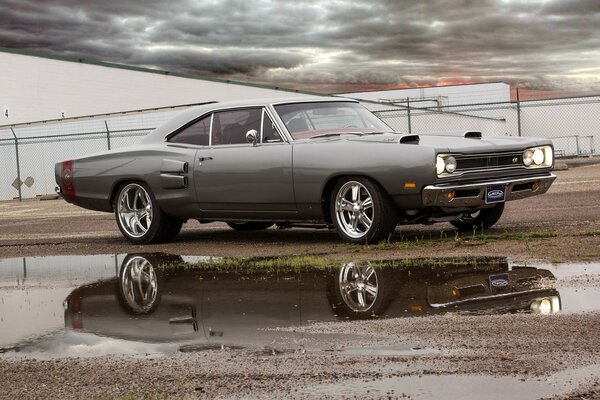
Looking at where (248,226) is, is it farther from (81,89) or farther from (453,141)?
(81,89)

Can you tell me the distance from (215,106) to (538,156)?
3.53 m

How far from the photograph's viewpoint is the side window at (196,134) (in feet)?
33.0

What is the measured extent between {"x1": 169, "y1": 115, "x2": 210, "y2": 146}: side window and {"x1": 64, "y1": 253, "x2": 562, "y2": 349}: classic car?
2539 millimetres

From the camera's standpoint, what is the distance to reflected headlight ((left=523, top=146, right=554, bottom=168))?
29.5ft

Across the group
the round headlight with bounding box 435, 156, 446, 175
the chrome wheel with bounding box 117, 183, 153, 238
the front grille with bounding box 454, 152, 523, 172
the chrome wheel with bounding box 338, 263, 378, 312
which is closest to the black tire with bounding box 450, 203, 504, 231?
the front grille with bounding box 454, 152, 523, 172

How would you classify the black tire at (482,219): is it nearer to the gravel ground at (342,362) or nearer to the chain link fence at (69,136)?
the gravel ground at (342,362)

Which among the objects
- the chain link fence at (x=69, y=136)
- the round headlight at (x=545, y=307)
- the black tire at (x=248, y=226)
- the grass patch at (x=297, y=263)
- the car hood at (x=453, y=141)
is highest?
the chain link fence at (x=69, y=136)

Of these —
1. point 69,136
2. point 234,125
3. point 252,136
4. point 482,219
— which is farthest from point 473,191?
point 69,136

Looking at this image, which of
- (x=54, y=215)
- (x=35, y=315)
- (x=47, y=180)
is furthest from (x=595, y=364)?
(x=47, y=180)

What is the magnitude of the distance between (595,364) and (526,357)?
30 centimetres

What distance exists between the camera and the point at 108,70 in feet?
113

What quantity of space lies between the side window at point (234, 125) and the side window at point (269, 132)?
9 centimetres

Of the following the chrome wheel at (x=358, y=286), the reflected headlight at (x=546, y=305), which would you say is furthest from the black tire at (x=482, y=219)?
the reflected headlight at (x=546, y=305)

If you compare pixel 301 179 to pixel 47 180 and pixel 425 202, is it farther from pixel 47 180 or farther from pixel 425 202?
pixel 47 180
